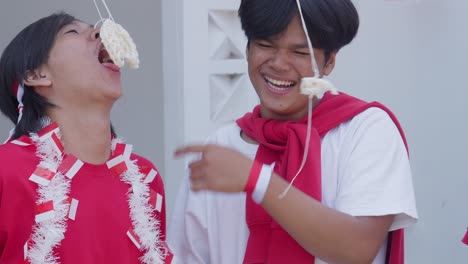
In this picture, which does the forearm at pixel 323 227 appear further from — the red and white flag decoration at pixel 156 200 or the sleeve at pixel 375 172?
the red and white flag decoration at pixel 156 200

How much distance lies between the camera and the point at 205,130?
12.7 feet

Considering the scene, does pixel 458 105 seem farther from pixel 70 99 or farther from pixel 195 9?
pixel 70 99

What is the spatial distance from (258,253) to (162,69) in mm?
1893

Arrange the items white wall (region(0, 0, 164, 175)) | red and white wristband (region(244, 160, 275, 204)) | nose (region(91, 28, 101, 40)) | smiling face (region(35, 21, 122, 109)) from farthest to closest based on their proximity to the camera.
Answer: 1. white wall (region(0, 0, 164, 175))
2. nose (region(91, 28, 101, 40))
3. smiling face (region(35, 21, 122, 109))
4. red and white wristband (region(244, 160, 275, 204))

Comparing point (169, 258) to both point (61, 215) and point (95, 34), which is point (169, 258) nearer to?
point (61, 215)

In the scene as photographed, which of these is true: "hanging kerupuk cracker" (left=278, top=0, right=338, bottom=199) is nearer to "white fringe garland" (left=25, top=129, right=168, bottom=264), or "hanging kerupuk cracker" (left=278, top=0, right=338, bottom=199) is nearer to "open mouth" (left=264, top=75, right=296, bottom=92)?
"open mouth" (left=264, top=75, right=296, bottom=92)

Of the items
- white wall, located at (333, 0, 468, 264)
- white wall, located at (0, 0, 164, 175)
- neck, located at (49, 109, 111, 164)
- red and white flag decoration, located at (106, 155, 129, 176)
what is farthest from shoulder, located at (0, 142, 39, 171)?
white wall, located at (333, 0, 468, 264)

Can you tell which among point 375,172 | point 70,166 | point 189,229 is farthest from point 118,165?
point 375,172

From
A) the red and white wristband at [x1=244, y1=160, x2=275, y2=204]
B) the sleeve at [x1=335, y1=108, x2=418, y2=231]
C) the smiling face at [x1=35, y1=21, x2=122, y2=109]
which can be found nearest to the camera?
the red and white wristband at [x1=244, y1=160, x2=275, y2=204]

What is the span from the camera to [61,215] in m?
2.20

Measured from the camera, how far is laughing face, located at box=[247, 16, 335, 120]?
2160 millimetres

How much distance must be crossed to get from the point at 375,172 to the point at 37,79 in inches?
38.9

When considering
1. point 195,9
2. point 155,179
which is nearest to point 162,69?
point 195,9

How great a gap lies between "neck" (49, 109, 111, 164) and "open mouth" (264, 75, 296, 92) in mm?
507
